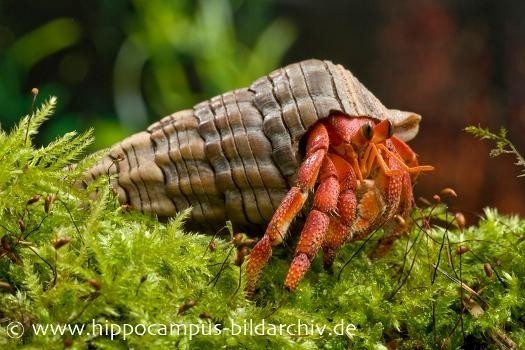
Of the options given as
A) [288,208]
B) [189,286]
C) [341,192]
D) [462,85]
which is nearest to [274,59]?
[462,85]

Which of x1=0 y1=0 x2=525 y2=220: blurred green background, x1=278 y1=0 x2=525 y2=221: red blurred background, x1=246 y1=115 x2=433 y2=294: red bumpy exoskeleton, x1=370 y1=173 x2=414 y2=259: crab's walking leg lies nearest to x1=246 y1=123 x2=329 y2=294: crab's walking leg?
x1=246 y1=115 x2=433 y2=294: red bumpy exoskeleton

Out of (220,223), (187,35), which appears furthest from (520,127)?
(220,223)

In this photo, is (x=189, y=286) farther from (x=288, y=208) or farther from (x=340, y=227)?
(x=340, y=227)

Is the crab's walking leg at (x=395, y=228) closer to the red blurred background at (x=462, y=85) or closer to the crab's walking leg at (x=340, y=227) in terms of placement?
the crab's walking leg at (x=340, y=227)

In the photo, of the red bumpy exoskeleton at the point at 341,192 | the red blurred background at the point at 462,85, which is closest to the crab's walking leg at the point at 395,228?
the red bumpy exoskeleton at the point at 341,192

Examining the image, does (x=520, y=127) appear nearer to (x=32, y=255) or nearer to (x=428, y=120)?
(x=428, y=120)

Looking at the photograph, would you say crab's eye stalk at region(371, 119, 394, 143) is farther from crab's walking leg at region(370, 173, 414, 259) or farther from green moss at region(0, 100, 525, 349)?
green moss at region(0, 100, 525, 349)
